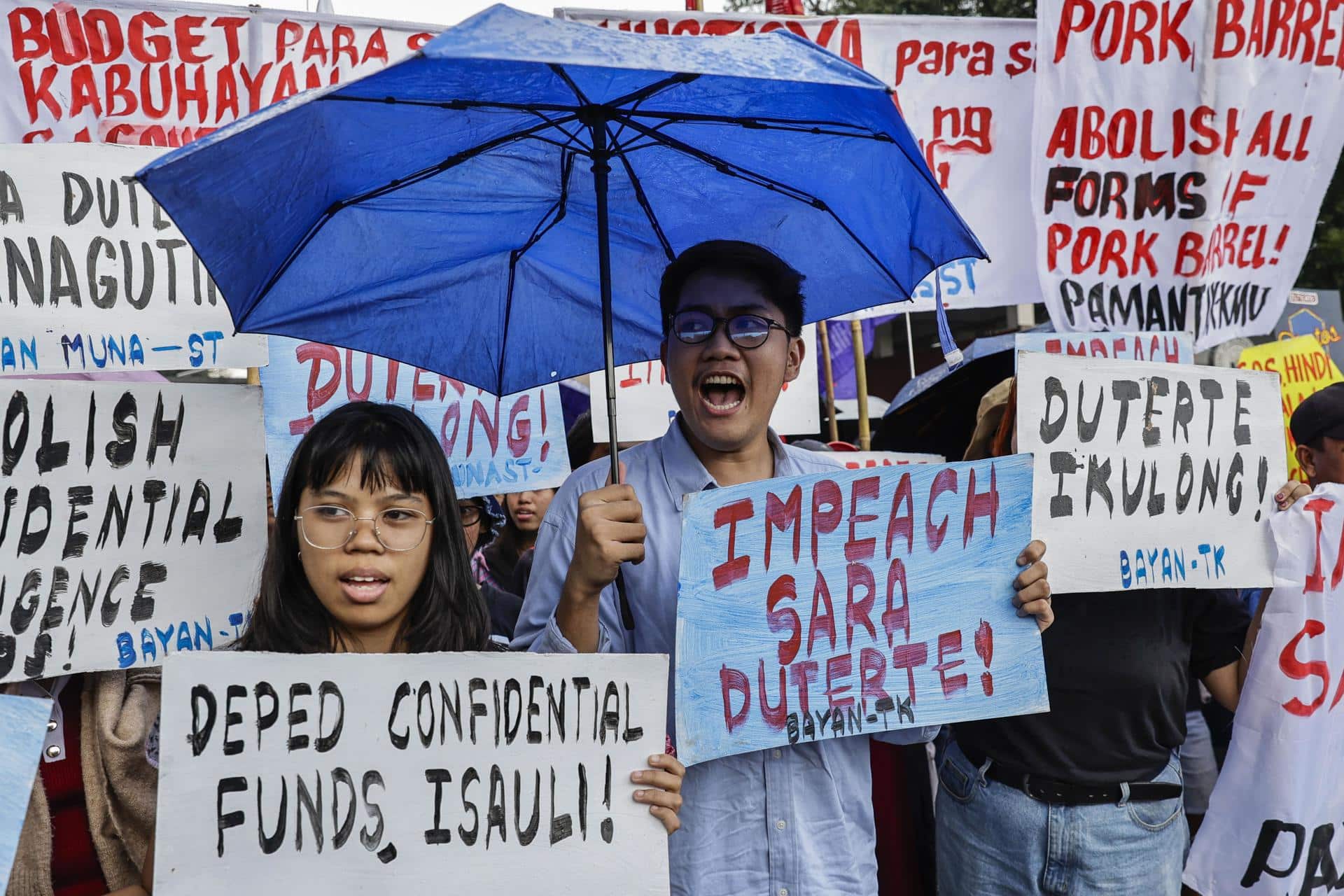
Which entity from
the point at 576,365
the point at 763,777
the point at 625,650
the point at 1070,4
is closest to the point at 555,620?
the point at 625,650

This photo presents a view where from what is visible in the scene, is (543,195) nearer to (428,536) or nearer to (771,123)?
(771,123)

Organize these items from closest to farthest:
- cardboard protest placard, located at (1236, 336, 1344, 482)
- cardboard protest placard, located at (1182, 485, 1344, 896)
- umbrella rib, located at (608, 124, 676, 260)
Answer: umbrella rib, located at (608, 124, 676, 260)
cardboard protest placard, located at (1182, 485, 1344, 896)
cardboard protest placard, located at (1236, 336, 1344, 482)

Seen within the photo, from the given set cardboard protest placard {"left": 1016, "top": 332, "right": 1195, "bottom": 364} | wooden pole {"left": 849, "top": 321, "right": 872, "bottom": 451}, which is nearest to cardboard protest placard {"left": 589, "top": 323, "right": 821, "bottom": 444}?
wooden pole {"left": 849, "top": 321, "right": 872, "bottom": 451}

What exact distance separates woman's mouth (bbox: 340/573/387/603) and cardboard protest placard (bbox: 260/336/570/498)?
157 cm

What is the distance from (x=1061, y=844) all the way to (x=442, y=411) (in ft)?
7.67

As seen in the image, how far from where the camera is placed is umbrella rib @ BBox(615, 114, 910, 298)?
2484 millimetres

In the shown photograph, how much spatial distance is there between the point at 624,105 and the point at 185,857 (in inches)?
60.5

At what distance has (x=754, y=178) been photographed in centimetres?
262

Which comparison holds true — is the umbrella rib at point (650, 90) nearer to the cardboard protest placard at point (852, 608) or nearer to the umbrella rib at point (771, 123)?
the umbrella rib at point (771, 123)

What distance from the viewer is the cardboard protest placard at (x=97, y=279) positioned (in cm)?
316

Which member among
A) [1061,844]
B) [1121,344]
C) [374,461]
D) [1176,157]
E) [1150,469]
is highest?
[1176,157]

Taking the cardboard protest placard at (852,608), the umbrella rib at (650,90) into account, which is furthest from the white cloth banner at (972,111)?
the umbrella rib at (650,90)

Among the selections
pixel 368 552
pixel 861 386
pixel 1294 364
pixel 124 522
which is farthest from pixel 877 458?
pixel 1294 364

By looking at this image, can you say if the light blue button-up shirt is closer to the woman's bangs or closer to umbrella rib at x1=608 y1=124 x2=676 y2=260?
the woman's bangs
